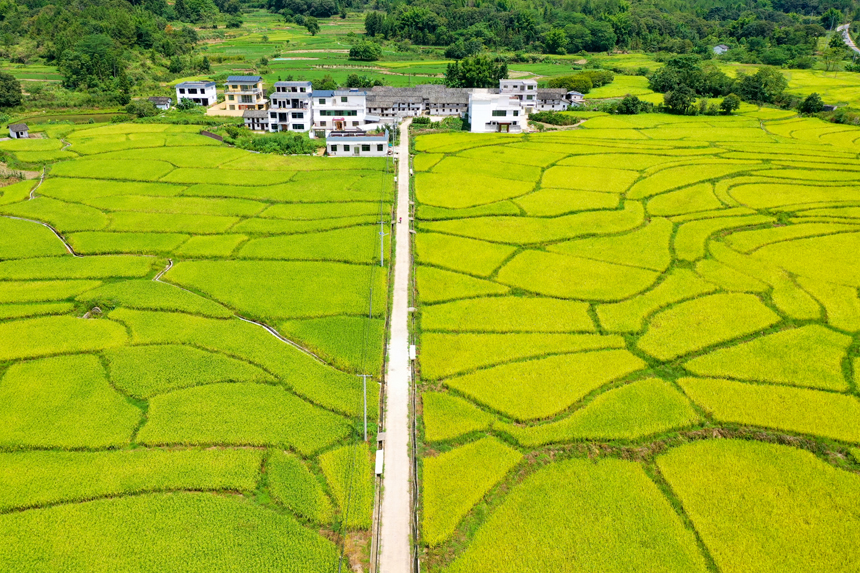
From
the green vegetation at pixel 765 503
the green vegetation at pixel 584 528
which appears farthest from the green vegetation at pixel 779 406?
the green vegetation at pixel 584 528

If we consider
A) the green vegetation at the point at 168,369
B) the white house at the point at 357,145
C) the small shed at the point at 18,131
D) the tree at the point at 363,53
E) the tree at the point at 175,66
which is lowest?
the green vegetation at the point at 168,369

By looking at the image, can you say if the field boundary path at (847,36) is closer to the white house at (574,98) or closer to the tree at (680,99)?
the tree at (680,99)

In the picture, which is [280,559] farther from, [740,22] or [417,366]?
[740,22]

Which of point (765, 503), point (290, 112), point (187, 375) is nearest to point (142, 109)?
point (290, 112)

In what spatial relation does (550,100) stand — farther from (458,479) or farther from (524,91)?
(458,479)

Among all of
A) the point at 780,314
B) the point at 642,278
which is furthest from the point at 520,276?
the point at 780,314

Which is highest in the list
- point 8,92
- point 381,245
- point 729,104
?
point 8,92
